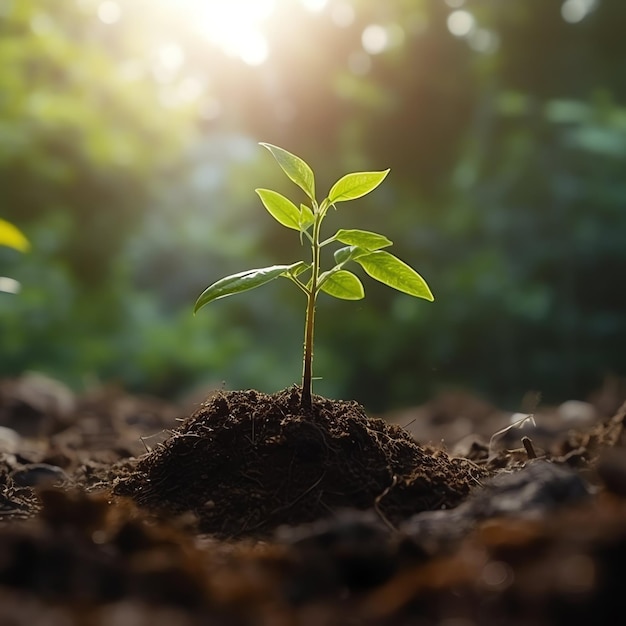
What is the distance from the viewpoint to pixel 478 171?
290 inches

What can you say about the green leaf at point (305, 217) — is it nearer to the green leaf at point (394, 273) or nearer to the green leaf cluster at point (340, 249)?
the green leaf cluster at point (340, 249)

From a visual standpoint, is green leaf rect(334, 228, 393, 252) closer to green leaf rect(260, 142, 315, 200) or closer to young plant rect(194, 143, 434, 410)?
young plant rect(194, 143, 434, 410)

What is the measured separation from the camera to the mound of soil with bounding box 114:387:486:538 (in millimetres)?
1457

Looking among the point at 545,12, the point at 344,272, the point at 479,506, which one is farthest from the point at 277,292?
the point at 479,506

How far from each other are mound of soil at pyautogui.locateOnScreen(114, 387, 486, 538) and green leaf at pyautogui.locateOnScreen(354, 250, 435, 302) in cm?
31

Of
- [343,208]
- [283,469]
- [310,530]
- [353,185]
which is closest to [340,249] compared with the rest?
[353,185]

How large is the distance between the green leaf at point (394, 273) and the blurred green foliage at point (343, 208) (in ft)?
18.1

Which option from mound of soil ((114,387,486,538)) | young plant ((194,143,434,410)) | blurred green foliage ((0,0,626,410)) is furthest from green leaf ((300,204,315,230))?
blurred green foliage ((0,0,626,410))

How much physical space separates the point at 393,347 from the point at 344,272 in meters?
5.64

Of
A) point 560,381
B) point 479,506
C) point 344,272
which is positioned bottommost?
point 479,506

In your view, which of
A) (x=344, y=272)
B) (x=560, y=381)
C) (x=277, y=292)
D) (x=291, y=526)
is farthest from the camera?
(x=277, y=292)

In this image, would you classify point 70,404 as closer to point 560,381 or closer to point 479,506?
point 479,506

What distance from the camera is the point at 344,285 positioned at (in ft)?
5.42

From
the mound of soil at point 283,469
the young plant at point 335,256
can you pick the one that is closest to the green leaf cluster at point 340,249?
the young plant at point 335,256
